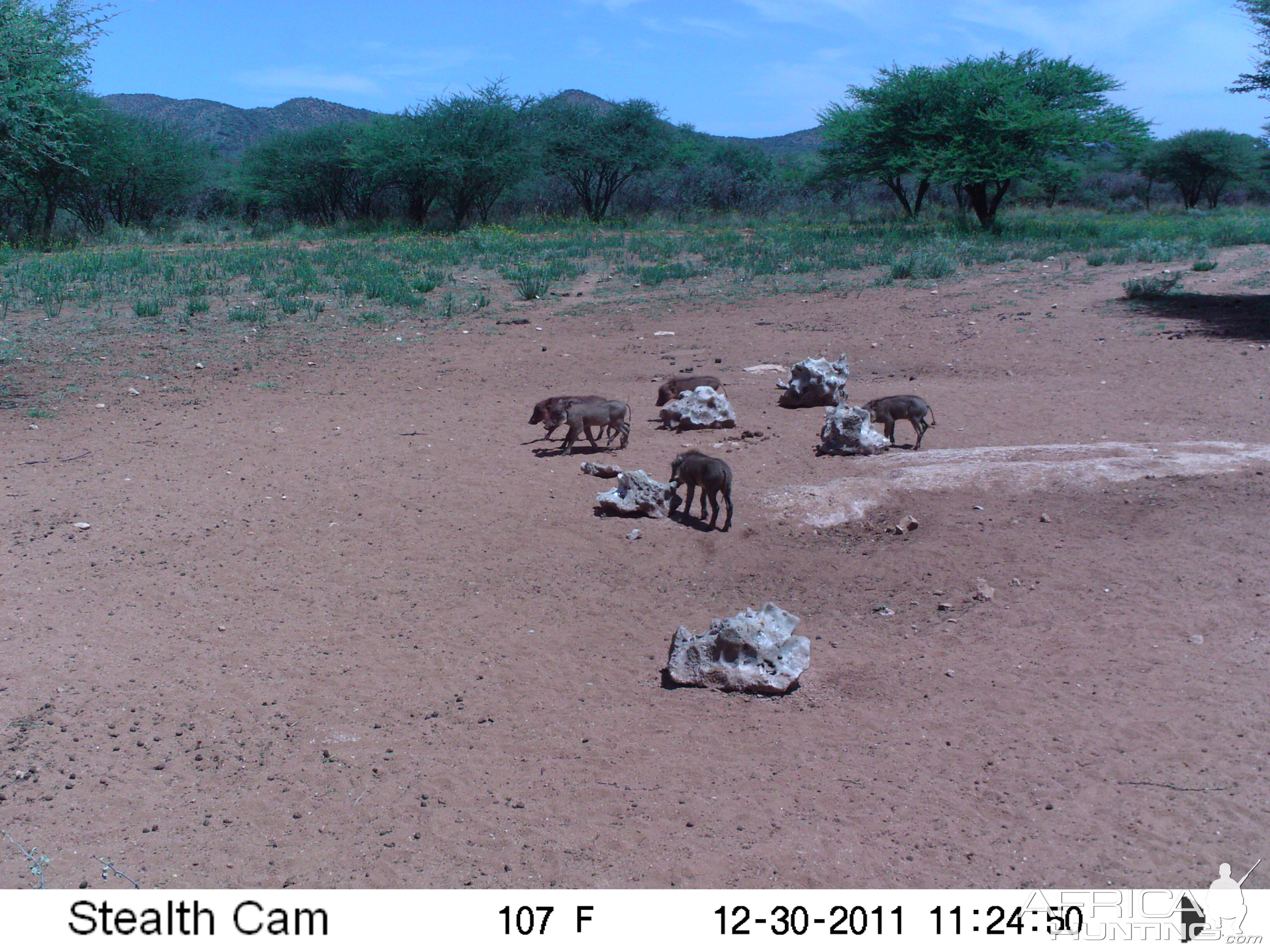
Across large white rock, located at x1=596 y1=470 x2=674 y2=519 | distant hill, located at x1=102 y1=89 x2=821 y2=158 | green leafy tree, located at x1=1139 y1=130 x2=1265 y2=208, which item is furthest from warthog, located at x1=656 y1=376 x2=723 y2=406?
distant hill, located at x1=102 y1=89 x2=821 y2=158

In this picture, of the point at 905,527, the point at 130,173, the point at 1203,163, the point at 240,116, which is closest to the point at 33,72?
the point at 905,527

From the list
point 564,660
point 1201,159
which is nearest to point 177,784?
point 564,660

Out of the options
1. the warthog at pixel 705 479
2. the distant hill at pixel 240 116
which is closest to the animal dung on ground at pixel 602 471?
the warthog at pixel 705 479

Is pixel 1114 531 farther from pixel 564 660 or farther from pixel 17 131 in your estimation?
pixel 17 131

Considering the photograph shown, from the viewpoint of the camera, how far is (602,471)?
8664 millimetres

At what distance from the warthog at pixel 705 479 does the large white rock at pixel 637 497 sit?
129mm

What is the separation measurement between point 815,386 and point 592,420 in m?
2.94

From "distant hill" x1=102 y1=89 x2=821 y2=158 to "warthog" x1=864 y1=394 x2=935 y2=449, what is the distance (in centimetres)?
8647

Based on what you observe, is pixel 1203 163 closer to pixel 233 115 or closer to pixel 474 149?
pixel 474 149

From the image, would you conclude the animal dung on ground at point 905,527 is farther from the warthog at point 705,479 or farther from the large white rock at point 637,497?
the large white rock at point 637,497

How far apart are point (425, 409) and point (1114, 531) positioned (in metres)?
7.80

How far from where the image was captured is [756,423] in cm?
1034

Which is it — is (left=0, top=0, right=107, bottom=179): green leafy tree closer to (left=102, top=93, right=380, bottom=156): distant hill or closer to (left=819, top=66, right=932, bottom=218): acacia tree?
(left=819, top=66, right=932, bottom=218): acacia tree

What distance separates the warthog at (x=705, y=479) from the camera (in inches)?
280
